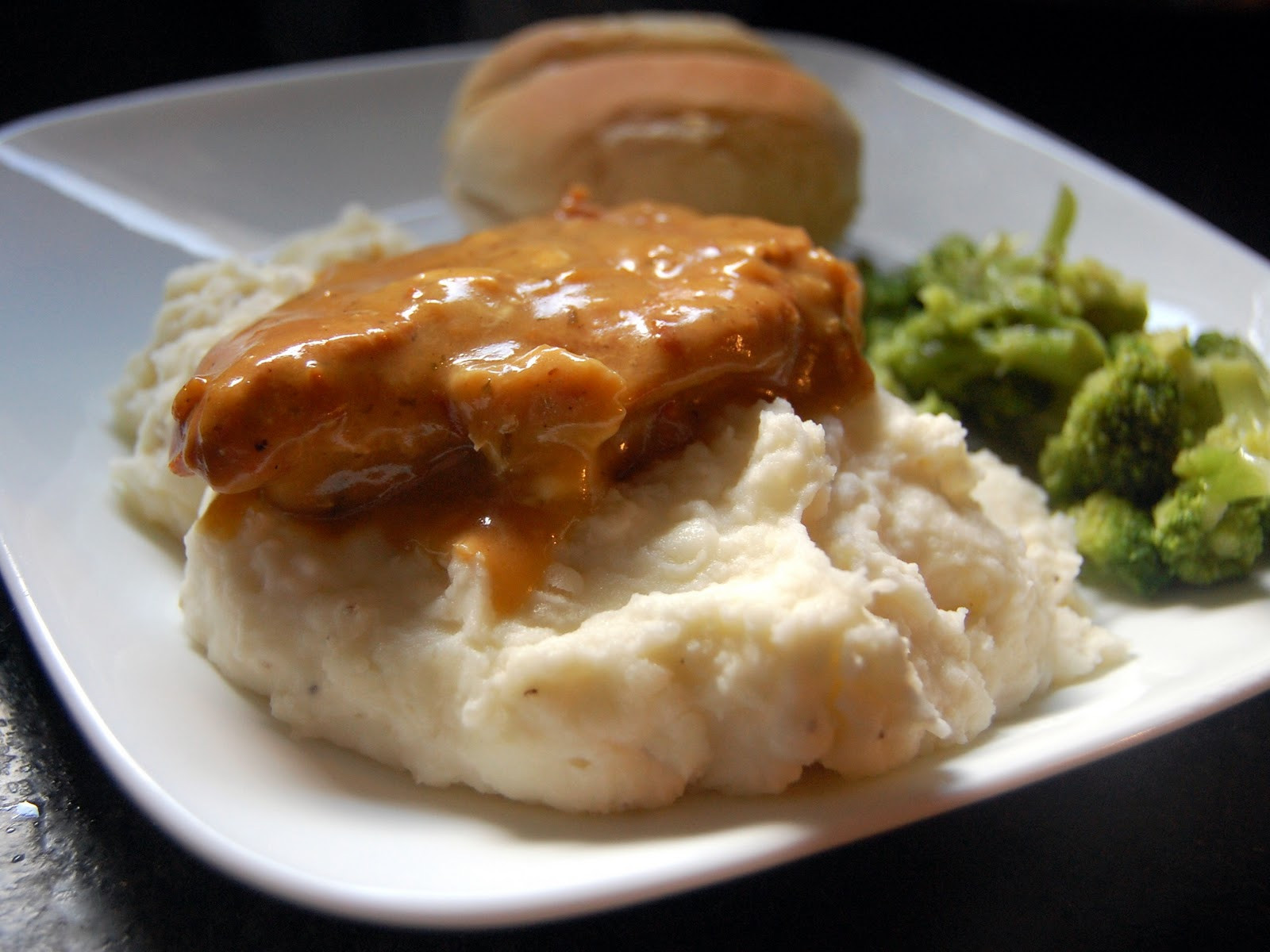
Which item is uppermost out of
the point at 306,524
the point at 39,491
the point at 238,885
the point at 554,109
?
the point at 554,109

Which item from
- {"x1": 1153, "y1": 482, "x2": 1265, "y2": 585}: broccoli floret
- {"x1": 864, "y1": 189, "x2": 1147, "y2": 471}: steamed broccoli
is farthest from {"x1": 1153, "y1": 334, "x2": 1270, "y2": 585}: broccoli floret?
{"x1": 864, "y1": 189, "x2": 1147, "y2": 471}: steamed broccoli

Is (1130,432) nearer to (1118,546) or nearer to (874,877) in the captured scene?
(1118,546)

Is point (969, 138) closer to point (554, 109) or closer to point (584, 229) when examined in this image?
point (554, 109)

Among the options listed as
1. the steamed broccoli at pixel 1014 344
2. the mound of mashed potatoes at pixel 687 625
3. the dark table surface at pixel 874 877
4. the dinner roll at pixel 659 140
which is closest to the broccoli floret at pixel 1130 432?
the steamed broccoli at pixel 1014 344

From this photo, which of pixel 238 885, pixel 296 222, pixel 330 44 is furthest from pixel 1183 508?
pixel 330 44

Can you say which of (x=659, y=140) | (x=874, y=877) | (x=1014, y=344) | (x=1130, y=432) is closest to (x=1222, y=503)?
(x=1130, y=432)

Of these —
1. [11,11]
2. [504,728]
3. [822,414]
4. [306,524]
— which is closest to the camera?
[504,728]
